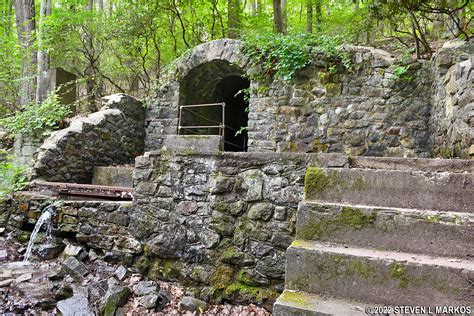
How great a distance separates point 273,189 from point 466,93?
241 centimetres

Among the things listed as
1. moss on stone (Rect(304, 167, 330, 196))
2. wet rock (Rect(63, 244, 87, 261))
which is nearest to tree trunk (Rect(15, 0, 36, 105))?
wet rock (Rect(63, 244, 87, 261))

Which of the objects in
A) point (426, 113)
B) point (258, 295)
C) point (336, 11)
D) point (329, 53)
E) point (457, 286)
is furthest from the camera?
point (336, 11)

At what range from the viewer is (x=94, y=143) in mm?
6324

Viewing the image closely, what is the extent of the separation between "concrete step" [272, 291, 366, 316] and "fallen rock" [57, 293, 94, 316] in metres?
2.48

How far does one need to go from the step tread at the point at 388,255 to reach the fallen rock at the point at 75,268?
3.16 m

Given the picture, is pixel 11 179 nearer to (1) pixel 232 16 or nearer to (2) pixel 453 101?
(2) pixel 453 101

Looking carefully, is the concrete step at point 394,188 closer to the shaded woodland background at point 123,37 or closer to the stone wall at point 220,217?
the stone wall at point 220,217

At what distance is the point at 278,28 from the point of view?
9219mm

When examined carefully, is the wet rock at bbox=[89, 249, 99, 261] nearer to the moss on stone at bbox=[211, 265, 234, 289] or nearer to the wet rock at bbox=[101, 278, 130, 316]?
the wet rock at bbox=[101, 278, 130, 316]

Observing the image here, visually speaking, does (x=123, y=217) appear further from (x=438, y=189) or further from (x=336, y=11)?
(x=336, y=11)

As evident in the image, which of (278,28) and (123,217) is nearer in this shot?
(123,217)

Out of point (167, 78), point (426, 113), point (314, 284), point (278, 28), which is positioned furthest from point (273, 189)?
point (278, 28)

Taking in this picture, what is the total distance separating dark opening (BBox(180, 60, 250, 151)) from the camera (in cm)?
749

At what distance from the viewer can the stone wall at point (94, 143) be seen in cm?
573
